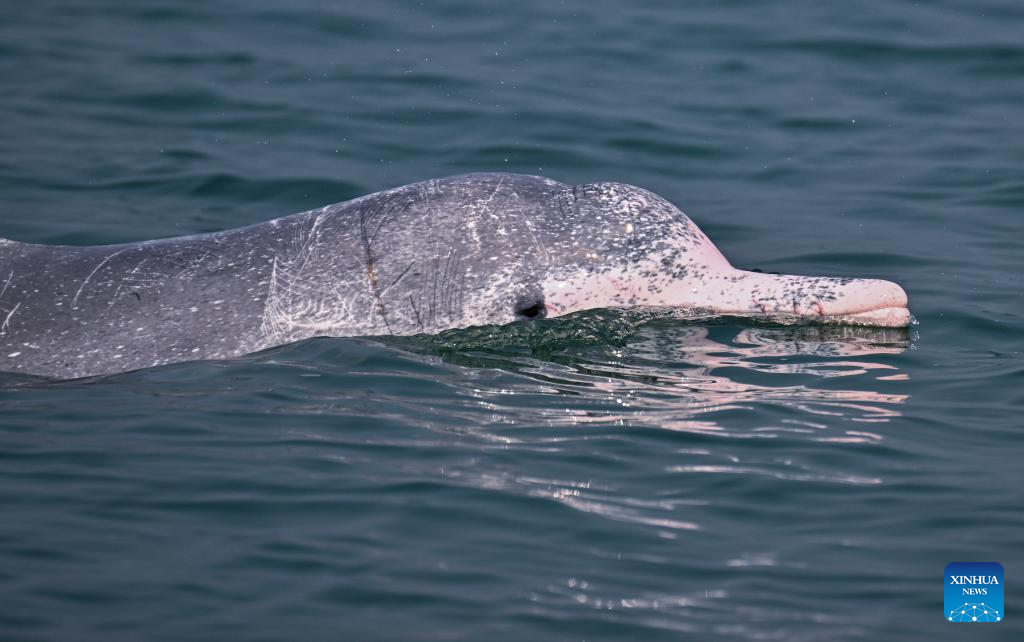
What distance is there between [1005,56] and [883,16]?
208 centimetres

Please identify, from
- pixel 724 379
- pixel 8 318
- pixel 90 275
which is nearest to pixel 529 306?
pixel 724 379

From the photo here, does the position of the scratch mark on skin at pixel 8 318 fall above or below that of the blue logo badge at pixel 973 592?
above

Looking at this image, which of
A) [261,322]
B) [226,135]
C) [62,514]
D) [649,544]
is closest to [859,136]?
[226,135]

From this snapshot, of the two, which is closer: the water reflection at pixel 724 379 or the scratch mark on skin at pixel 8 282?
the water reflection at pixel 724 379

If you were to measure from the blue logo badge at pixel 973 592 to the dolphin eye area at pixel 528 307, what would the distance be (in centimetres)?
340

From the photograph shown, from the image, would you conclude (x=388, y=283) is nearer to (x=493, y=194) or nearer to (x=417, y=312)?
(x=417, y=312)

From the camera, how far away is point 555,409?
7.82 metres

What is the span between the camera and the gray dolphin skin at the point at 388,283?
28.3 ft

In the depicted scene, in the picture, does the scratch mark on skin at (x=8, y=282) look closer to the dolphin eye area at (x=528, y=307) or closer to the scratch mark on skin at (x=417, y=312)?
the scratch mark on skin at (x=417, y=312)

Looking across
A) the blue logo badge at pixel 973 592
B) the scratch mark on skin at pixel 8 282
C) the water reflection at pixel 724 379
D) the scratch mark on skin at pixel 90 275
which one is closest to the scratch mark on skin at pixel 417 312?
the water reflection at pixel 724 379

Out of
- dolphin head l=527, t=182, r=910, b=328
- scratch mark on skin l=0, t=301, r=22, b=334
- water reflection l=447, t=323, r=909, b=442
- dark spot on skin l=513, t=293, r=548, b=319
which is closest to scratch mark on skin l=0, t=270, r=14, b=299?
scratch mark on skin l=0, t=301, r=22, b=334

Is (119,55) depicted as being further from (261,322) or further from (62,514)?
(62,514)

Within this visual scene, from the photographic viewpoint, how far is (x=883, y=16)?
59.6 feet

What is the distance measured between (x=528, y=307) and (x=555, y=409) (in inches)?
43.6
